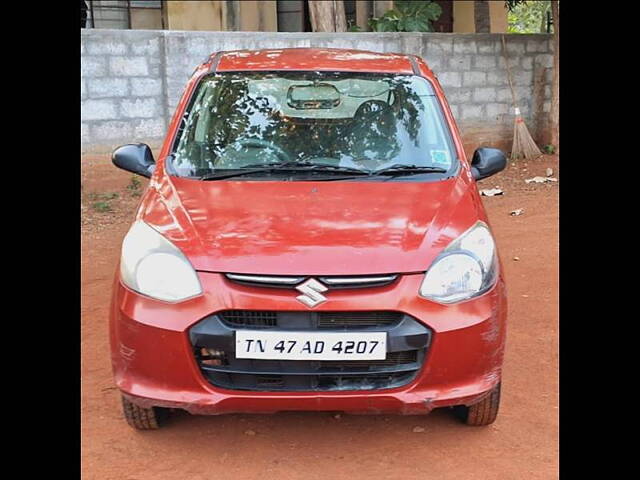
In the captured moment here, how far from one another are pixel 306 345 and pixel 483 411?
1051mm

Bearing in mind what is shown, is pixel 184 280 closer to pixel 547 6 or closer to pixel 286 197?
pixel 286 197

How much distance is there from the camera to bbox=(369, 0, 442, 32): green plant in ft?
35.0

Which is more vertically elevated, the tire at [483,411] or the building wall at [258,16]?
the building wall at [258,16]

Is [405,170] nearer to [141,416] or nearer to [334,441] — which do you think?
[334,441]

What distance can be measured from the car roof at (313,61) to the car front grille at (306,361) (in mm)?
1846

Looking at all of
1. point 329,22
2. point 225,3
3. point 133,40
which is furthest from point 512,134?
point 225,3

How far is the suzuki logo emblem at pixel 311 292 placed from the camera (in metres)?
2.75

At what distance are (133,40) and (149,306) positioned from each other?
6222 millimetres

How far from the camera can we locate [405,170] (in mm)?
3576

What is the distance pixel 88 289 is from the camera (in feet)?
17.5

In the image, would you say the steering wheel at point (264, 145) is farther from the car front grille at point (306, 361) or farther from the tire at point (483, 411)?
the tire at point (483, 411)

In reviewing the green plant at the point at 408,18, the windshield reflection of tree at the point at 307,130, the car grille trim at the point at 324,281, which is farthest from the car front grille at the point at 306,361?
the green plant at the point at 408,18

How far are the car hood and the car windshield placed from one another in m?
0.25

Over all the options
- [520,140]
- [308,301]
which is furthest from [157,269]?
[520,140]
